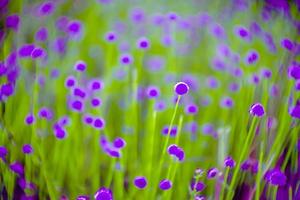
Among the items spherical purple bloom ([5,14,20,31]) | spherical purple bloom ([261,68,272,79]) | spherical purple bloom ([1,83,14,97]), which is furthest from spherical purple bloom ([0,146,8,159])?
spherical purple bloom ([261,68,272,79])

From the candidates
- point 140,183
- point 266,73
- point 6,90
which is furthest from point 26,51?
point 266,73

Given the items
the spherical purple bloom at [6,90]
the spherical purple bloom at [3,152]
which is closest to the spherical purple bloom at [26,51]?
the spherical purple bloom at [6,90]

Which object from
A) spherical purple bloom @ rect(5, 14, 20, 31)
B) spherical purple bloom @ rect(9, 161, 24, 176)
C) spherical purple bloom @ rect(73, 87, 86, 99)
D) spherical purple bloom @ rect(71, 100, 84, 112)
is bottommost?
spherical purple bloom @ rect(9, 161, 24, 176)

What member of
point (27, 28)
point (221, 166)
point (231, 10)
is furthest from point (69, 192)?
point (231, 10)

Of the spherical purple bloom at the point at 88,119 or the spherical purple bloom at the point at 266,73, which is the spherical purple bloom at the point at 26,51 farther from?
the spherical purple bloom at the point at 266,73

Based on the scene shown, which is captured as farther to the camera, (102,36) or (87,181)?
(102,36)

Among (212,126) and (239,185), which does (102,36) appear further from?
(239,185)

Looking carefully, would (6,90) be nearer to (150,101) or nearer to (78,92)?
(78,92)

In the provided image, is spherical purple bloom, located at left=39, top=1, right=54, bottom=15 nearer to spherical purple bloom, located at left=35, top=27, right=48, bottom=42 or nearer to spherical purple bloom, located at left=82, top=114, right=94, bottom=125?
spherical purple bloom, located at left=35, top=27, right=48, bottom=42
